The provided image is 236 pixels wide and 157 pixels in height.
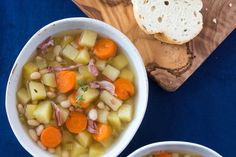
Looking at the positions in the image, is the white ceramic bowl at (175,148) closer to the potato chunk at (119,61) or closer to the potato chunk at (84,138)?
the potato chunk at (84,138)

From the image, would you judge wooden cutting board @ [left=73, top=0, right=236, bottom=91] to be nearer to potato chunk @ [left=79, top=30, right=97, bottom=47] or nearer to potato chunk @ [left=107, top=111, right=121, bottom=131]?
potato chunk @ [left=79, top=30, right=97, bottom=47]

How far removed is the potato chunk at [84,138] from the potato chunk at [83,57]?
0.21 m

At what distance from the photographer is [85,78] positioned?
5.67ft

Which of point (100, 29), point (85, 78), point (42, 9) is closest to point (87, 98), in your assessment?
point (85, 78)

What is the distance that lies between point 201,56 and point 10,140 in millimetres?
656

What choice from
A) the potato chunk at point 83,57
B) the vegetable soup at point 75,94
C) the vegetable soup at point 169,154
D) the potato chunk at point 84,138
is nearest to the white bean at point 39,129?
the vegetable soup at point 75,94

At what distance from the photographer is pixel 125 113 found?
1746 mm

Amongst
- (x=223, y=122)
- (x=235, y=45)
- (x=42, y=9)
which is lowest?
(x=223, y=122)

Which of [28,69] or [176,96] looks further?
[176,96]

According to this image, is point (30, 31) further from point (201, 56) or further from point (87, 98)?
point (201, 56)

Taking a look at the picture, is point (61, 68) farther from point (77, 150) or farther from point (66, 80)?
point (77, 150)

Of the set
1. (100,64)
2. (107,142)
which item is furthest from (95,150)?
(100,64)

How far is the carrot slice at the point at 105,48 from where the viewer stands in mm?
1738

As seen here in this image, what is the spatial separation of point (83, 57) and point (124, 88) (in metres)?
0.16
